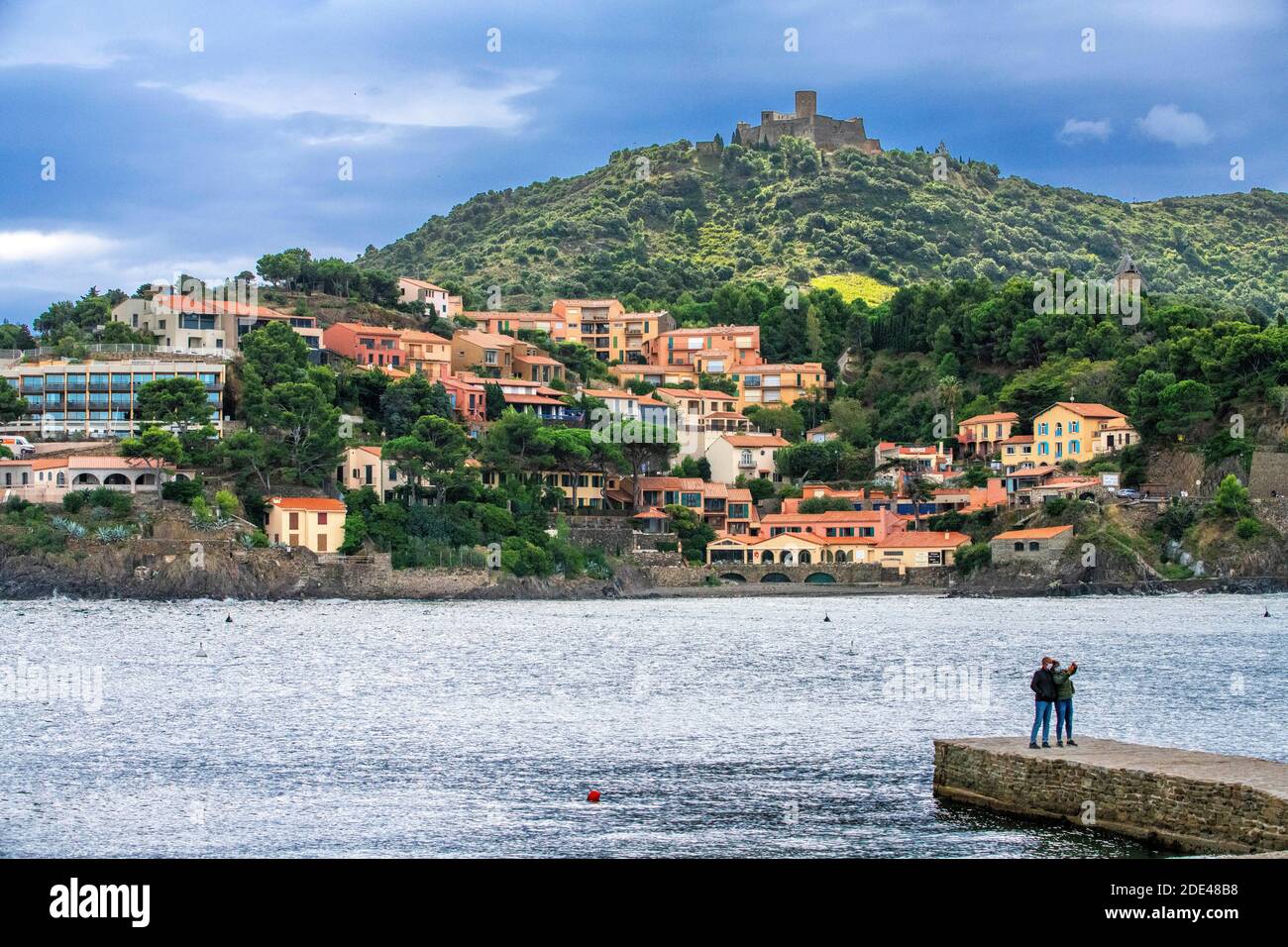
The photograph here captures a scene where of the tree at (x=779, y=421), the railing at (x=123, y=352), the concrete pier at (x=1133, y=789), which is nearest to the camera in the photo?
the concrete pier at (x=1133, y=789)

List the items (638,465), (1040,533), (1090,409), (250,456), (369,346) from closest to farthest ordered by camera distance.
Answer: (250,456)
(1040,533)
(1090,409)
(638,465)
(369,346)

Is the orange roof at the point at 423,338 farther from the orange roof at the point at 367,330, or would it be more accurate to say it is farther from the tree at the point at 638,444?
the tree at the point at 638,444

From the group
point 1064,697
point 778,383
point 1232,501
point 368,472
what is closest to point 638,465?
point 368,472

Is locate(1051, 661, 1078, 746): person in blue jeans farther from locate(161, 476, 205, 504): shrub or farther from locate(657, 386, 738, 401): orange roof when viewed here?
locate(657, 386, 738, 401): orange roof

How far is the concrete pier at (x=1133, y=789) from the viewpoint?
821 inches

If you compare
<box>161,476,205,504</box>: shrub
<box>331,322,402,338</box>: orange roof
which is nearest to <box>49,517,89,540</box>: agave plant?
<box>161,476,205,504</box>: shrub

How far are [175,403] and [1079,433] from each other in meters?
51.4

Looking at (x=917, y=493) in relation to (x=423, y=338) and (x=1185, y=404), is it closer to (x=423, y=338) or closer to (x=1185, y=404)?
(x=1185, y=404)

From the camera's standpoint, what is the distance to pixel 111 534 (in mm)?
85562

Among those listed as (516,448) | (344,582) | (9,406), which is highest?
(9,406)

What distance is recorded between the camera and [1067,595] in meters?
96.1

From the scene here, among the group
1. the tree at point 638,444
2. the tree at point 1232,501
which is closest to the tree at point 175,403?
the tree at point 638,444

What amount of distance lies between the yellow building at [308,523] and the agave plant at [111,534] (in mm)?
7633
